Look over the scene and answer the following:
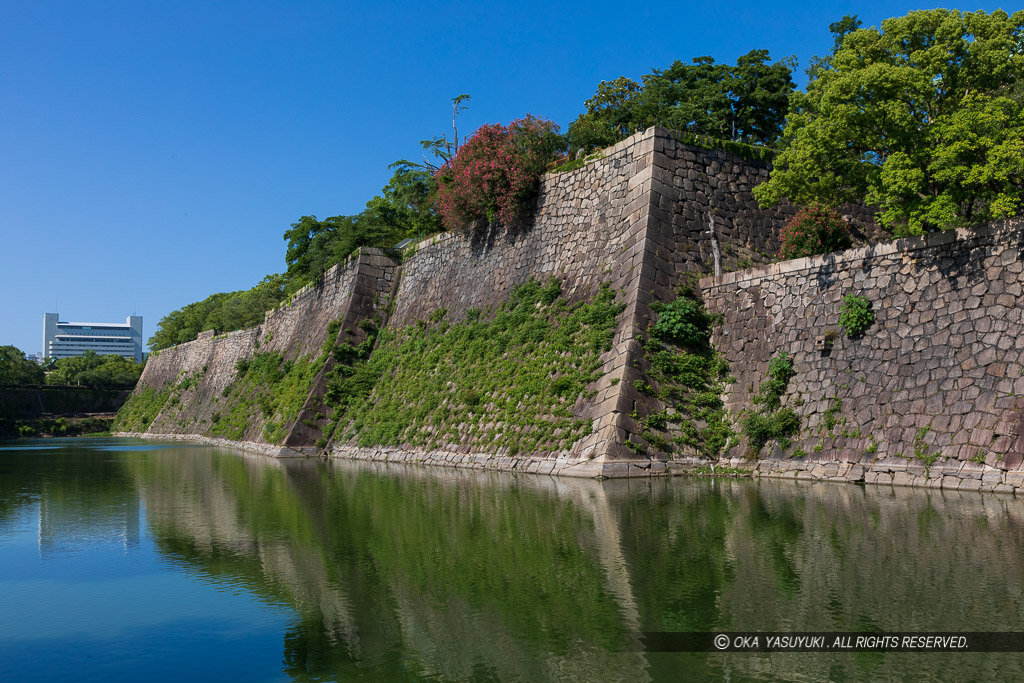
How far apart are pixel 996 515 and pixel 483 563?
7.03m

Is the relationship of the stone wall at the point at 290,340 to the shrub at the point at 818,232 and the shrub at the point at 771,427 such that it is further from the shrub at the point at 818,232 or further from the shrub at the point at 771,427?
the shrub at the point at 818,232

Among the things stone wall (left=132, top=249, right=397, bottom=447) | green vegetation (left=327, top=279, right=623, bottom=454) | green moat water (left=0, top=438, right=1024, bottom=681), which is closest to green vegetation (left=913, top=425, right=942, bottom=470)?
green moat water (left=0, top=438, right=1024, bottom=681)

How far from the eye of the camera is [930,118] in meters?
16.0

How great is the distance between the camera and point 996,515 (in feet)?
34.6

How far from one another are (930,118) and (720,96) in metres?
27.2

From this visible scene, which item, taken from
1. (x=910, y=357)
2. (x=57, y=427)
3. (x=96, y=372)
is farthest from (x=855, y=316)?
(x=96, y=372)

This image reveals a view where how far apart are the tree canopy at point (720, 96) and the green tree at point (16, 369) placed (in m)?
74.6

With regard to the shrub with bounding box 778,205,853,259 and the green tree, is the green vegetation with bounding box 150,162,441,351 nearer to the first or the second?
the shrub with bounding box 778,205,853,259

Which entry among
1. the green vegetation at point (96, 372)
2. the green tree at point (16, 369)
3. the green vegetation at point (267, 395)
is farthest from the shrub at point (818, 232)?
the green vegetation at point (96, 372)

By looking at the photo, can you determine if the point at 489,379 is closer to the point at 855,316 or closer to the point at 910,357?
the point at 855,316

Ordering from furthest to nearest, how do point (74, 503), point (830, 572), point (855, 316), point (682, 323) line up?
point (682, 323) → point (855, 316) → point (74, 503) → point (830, 572)

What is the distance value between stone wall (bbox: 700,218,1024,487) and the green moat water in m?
1.35

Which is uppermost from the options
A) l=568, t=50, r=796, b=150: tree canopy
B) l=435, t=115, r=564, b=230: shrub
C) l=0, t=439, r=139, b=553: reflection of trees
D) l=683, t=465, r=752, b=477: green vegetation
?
l=568, t=50, r=796, b=150: tree canopy

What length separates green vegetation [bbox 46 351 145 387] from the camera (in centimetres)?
9512
